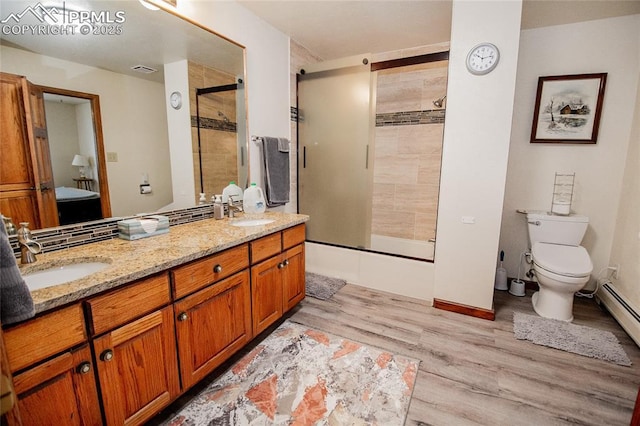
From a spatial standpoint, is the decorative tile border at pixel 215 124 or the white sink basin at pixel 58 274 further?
the decorative tile border at pixel 215 124

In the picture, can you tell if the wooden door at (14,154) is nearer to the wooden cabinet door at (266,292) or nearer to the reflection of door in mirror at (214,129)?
the reflection of door in mirror at (214,129)

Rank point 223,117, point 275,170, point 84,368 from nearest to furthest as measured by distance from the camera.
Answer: point 84,368
point 223,117
point 275,170

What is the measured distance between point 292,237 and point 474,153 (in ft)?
5.03

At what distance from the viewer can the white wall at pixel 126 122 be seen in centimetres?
137

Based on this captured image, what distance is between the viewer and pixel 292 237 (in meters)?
2.22

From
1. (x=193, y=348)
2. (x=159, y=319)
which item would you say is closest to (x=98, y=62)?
(x=159, y=319)

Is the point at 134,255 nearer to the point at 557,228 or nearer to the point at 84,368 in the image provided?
the point at 84,368

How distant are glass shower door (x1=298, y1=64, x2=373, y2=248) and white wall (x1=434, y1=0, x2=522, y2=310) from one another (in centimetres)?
76

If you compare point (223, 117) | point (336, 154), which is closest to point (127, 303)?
point (223, 117)

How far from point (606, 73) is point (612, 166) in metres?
0.79

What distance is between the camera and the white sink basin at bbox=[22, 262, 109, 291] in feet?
3.96

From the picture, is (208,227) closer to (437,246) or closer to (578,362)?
(437,246)

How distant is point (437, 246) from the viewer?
2475 mm

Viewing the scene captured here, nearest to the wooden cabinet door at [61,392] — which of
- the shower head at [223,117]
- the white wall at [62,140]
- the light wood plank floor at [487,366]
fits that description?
the white wall at [62,140]
